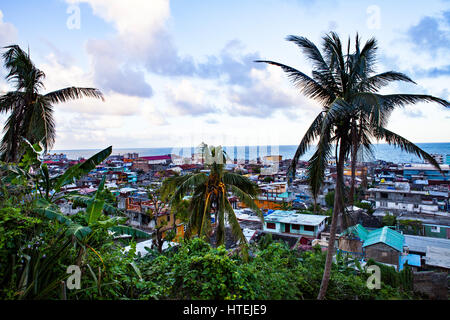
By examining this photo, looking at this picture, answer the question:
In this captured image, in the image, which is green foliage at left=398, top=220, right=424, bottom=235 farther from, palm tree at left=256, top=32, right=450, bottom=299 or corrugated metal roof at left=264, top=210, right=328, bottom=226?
palm tree at left=256, top=32, right=450, bottom=299

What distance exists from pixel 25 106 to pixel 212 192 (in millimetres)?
6525

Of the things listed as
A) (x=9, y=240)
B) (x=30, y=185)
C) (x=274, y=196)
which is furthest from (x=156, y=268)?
(x=274, y=196)

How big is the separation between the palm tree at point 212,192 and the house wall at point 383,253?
388 inches

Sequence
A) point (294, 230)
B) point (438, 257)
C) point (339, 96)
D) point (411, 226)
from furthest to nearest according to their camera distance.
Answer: point (411, 226)
point (294, 230)
point (438, 257)
point (339, 96)

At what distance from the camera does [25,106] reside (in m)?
7.47

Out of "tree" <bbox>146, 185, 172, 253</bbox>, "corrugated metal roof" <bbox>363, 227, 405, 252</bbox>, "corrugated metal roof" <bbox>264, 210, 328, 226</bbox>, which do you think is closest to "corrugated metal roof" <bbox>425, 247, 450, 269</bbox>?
"corrugated metal roof" <bbox>363, 227, 405, 252</bbox>

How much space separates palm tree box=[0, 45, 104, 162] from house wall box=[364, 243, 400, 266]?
53.5ft

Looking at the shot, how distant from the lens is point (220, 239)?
25.2ft

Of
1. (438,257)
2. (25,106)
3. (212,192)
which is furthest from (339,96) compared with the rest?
(438,257)

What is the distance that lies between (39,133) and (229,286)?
7.14 metres

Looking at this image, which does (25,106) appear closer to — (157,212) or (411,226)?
(157,212)

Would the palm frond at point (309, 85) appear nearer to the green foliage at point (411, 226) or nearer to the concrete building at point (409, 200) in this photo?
the green foliage at point (411, 226)
